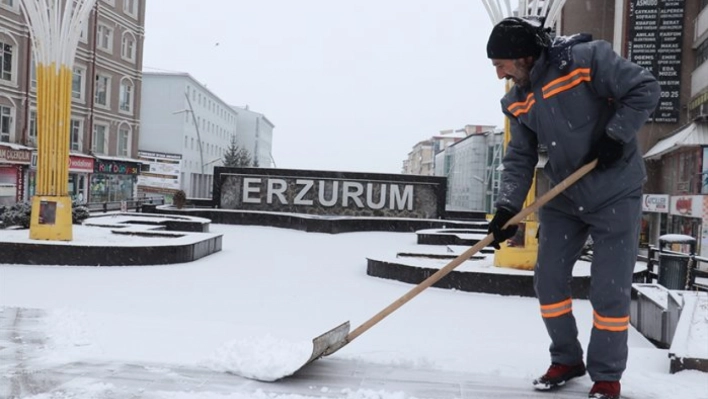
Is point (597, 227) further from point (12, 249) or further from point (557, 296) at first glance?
point (12, 249)

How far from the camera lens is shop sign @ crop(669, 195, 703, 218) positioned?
21859 millimetres

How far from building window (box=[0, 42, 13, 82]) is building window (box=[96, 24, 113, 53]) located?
345 inches

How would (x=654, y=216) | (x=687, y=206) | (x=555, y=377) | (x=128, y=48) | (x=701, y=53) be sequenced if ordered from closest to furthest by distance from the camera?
(x=555, y=377) < (x=687, y=206) < (x=701, y=53) < (x=654, y=216) < (x=128, y=48)

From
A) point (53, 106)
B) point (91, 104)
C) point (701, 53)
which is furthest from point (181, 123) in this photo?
point (53, 106)

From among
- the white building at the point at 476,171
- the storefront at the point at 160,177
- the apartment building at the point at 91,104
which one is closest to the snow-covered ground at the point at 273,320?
the apartment building at the point at 91,104

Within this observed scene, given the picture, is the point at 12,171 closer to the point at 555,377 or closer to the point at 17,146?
the point at 17,146

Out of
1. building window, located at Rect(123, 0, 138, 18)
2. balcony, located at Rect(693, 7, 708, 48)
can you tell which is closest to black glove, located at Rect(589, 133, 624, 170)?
balcony, located at Rect(693, 7, 708, 48)

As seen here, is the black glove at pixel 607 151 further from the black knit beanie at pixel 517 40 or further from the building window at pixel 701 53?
the building window at pixel 701 53

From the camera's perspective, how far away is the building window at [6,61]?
97.9 ft

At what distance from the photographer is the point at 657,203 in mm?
28500

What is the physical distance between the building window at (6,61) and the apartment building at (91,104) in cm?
5

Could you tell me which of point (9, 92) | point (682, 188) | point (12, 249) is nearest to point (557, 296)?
point (12, 249)

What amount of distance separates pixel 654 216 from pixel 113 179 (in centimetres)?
3490

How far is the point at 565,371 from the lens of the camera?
10.2 ft
